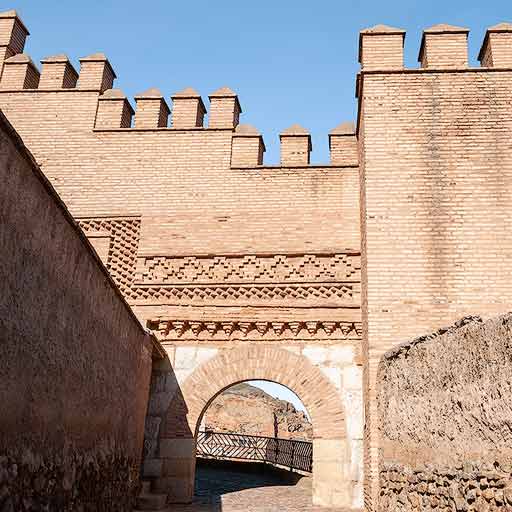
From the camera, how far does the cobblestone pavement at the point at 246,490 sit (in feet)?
24.1

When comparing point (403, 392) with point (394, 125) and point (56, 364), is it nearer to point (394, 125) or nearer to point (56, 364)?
point (56, 364)

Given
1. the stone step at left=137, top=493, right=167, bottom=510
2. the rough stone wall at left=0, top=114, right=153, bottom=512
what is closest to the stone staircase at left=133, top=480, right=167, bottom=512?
the stone step at left=137, top=493, right=167, bottom=510

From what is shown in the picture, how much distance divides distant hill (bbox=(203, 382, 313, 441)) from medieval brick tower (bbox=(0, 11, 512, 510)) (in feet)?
36.9

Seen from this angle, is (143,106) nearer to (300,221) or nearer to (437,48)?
(300,221)

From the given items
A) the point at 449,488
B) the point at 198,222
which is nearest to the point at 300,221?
the point at 198,222

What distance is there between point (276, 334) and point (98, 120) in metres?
4.17

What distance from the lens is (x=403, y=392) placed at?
4.93 m

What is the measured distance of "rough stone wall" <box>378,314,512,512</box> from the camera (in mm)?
3370

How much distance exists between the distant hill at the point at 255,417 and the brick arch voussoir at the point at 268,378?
1123cm

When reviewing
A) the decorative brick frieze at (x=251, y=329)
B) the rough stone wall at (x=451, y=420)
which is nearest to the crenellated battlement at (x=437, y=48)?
the decorative brick frieze at (x=251, y=329)

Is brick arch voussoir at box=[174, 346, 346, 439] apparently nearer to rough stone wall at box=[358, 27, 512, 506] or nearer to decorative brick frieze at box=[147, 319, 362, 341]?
decorative brick frieze at box=[147, 319, 362, 341]

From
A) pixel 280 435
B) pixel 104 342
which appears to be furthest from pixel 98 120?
pixel 280 435

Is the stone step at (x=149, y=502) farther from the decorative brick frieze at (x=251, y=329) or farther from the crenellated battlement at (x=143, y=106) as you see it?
the crenellated battlement at (x=143, y=106)

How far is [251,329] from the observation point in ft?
25.4
